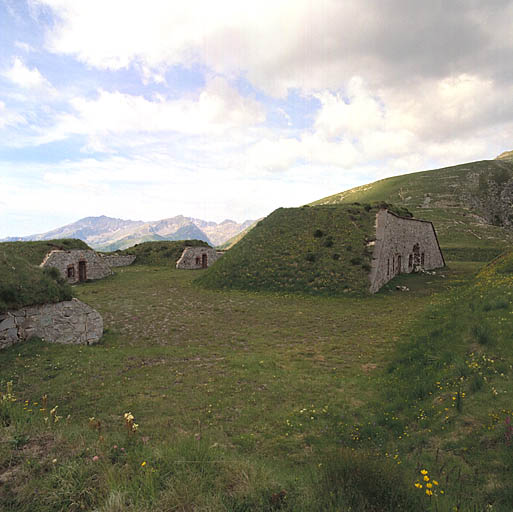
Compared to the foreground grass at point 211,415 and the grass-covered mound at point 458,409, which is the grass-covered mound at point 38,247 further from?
the grass-covered mound at point 458,409

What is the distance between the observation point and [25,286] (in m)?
12.0

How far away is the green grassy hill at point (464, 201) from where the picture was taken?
5384cm

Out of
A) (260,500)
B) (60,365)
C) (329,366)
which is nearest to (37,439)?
(260,500)

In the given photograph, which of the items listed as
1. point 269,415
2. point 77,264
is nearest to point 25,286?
point 269,415

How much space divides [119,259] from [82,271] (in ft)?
40.0

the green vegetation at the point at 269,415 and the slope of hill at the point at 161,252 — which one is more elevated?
the slope of hill at the point at 161,252

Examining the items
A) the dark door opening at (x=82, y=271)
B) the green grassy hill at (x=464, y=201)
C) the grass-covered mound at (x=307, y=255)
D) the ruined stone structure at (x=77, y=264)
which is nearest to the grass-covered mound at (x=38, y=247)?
the ruined stone structure at (x=77, y=264)

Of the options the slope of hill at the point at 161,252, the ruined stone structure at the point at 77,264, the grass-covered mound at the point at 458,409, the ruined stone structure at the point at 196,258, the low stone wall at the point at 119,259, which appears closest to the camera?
the grass-covered mound at the point at 458,409

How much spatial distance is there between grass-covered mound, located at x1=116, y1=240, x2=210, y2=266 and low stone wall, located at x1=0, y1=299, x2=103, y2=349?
109ft

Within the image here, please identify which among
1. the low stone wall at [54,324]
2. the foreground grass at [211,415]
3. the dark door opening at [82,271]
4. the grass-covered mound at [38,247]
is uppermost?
the grass-covered mound at [38,247]

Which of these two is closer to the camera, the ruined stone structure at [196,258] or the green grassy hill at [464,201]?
the ruined stone structure at [196,258]

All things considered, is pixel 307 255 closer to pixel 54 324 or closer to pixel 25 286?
pixel 54 324

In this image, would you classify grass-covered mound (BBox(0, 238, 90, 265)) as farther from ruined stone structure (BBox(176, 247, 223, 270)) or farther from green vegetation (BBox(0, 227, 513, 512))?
green vegetation (BBox(0, 227, 513, 512))

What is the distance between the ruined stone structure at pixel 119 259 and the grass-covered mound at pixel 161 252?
4.19 ft
